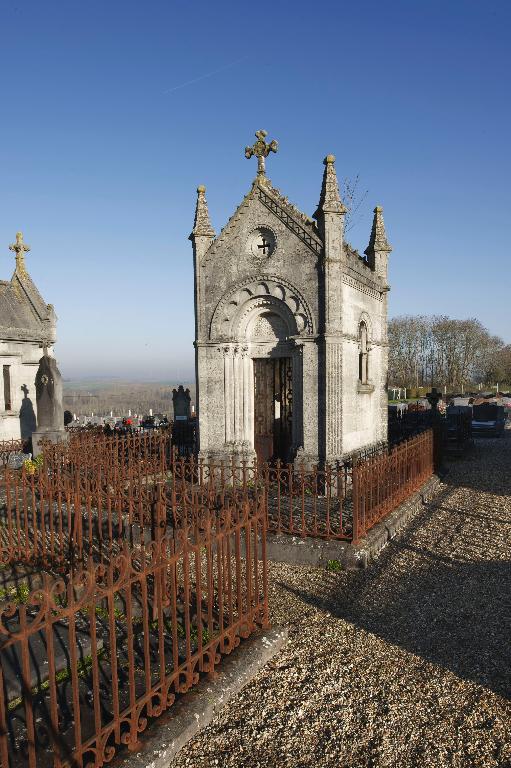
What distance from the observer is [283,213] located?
12125 millimetres

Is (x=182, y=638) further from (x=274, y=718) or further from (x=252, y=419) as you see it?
(x=252, y=419)

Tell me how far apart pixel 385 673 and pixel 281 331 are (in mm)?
8849

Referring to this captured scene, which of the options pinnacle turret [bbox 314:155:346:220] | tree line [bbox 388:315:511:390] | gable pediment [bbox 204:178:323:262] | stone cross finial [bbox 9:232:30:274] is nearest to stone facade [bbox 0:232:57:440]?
stone cross finial [bbox 9:232:30:274]

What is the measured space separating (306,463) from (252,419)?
6.73 ft

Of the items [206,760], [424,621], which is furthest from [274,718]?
[424,621]

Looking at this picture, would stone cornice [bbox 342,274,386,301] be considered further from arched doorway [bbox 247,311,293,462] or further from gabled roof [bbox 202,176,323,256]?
arched doorway [bbox 247,311,293,462]

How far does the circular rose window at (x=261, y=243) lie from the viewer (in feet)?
41.0

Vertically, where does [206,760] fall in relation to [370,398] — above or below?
A: below

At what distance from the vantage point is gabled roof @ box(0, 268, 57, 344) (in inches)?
773

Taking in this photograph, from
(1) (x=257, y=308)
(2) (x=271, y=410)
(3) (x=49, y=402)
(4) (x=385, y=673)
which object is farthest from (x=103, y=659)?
(3) (x=49, y=402)

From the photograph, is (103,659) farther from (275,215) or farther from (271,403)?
(275,215)

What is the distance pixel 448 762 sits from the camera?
3.88 metres

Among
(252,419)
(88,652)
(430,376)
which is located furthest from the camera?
(430,376)

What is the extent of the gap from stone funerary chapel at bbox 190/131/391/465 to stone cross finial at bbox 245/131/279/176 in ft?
0.08
